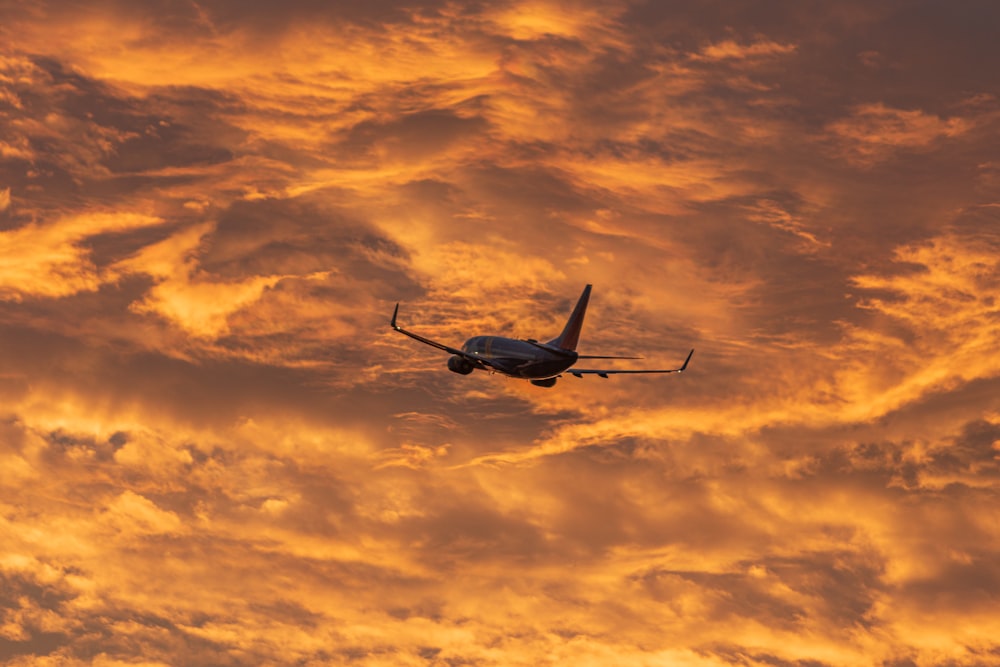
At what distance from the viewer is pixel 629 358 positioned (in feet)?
634

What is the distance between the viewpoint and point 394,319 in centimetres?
19588

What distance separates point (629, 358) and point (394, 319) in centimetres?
3266
